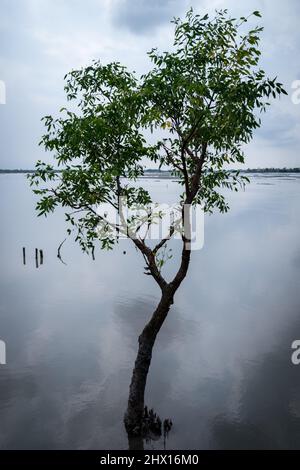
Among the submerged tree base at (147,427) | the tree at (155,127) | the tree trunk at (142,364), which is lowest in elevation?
the submerged tree base at (147,427)

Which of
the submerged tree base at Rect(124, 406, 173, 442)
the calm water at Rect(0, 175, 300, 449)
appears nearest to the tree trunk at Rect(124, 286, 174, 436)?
the submerged tree base at Rect(124, 406, 173, 442)

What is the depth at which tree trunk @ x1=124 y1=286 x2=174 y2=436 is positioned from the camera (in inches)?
616

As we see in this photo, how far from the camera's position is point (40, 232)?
77.6 metres

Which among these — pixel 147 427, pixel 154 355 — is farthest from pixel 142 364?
pixel 154 355

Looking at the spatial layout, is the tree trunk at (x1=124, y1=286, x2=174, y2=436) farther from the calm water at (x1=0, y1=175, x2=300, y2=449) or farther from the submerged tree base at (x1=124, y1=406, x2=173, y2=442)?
the calm water at (x1=0, y1=175, x2=300, y2=449)

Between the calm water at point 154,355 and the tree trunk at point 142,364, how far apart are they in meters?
1.09

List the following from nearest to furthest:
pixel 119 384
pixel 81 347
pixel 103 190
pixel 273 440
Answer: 1. pixel 103 190
2. pixel 273 440
3. pixel 119 384
4. pixel 81 347

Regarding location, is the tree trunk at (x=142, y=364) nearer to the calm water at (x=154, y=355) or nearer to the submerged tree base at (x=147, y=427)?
the submerged tree base at (x=147, y=427)

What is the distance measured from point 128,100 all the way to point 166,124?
62.4 inches

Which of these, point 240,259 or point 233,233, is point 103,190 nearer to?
point 240,259

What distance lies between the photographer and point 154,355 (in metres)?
25.8

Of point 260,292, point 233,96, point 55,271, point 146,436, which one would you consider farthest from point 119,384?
point 55,271

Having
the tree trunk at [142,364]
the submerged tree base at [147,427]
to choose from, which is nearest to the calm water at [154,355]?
the submerged tree base at [147,427]

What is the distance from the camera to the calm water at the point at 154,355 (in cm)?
1844
